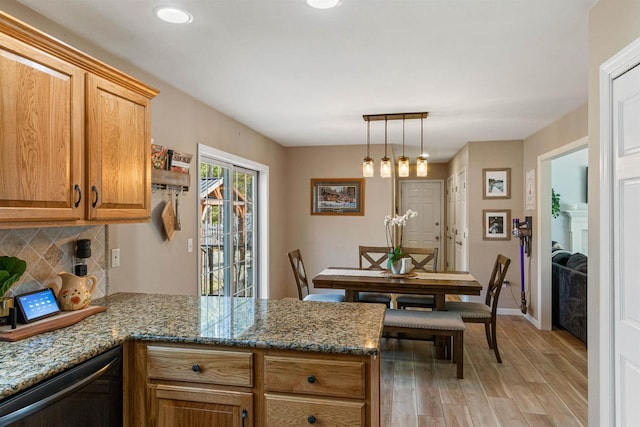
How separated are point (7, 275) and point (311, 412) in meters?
1.29

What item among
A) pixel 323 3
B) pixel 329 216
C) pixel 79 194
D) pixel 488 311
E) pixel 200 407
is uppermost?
pixel 323 3

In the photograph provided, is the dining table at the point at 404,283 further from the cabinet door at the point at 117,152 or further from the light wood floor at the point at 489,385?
the cabinet door at the point at 117,152

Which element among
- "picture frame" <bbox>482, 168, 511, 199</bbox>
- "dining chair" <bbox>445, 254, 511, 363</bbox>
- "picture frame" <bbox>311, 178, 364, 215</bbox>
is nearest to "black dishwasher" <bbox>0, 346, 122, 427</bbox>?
"dining chair" <bbox>445, 254, 511, 363</bbox>

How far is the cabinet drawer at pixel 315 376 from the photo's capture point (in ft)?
4.85

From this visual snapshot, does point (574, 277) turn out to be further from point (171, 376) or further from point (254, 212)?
point (171, 376)

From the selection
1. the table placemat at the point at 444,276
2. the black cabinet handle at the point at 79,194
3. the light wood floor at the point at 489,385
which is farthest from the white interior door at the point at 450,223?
the black cabinet handle at the point at 79,194

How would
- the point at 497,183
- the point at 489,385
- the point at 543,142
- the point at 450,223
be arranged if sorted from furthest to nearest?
the point at 450,223
the point at 497,183
the point at 543,142
the point at 489,385

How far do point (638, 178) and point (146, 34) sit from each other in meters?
2.37

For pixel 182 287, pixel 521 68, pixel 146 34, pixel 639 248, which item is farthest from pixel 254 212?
pixel 639 248

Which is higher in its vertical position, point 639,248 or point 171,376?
point 639,248

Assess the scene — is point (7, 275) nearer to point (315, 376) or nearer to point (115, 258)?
point (115, 258)

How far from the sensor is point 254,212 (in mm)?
5027

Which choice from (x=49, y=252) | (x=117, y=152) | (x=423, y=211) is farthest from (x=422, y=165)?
(x=423, y=211)

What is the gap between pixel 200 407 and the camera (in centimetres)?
161
